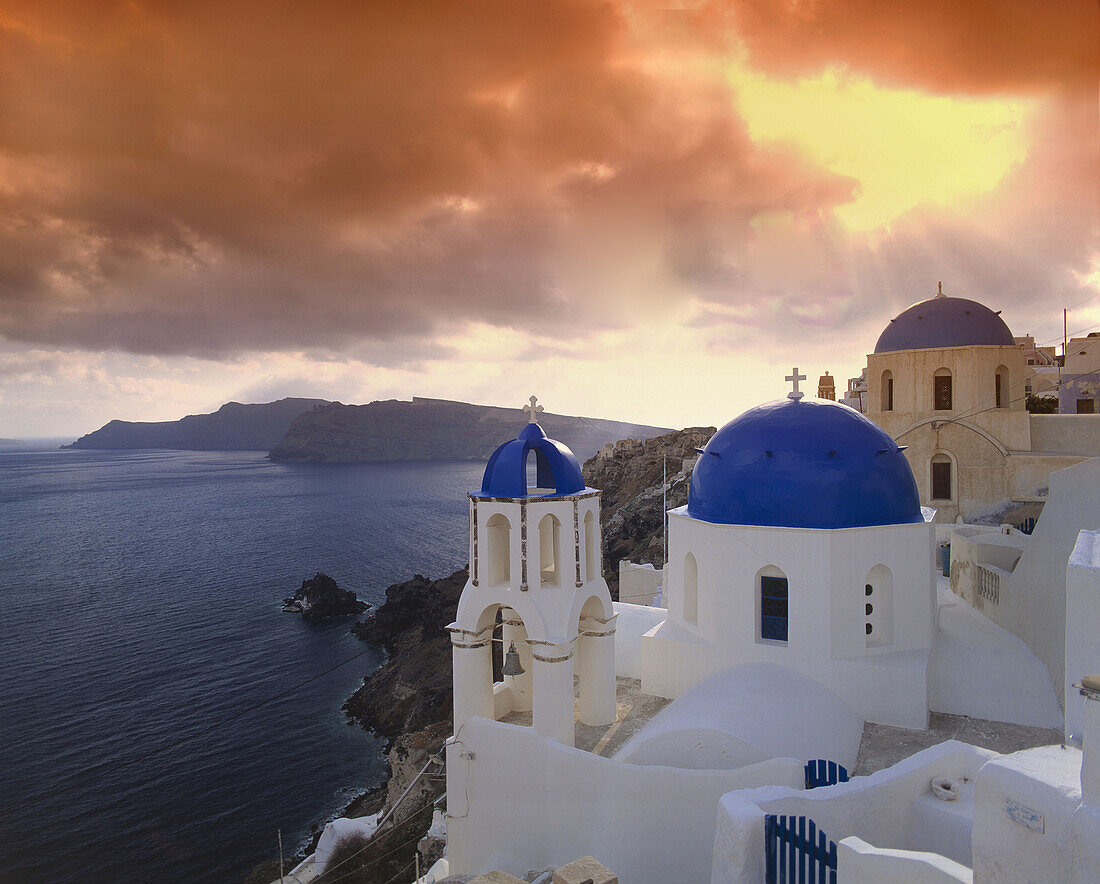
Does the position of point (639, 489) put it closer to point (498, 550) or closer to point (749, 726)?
point (498, 550)

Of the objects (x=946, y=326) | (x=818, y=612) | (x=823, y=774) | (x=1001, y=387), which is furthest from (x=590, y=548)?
(x=1001, y=387)

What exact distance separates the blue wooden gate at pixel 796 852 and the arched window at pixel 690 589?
228 inches

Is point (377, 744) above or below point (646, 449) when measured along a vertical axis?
below

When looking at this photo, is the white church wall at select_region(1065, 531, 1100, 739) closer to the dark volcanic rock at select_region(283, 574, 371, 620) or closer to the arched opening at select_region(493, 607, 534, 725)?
the arched opening at select_region(493, 607, 534, 725)

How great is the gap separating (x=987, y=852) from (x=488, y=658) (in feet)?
24.0

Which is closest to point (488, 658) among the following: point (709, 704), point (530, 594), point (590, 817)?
point (530, 594)

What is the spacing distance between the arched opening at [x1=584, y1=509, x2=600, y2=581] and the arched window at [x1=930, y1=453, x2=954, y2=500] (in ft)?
55.0

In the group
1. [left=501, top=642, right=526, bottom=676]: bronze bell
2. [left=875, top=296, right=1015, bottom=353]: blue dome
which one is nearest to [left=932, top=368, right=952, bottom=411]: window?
[left=875, top=296, right=1015, bottom=353]: blue dome

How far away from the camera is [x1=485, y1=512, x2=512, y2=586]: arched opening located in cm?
1036

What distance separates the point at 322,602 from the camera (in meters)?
47.6

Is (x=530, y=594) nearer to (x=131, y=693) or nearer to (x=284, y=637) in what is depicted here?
(x=131, y=693)

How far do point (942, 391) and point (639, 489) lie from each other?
3896 cm

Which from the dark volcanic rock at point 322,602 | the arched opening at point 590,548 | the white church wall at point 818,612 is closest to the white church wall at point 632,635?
the white church wall at point 818,612

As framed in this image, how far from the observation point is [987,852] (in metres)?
4.48
